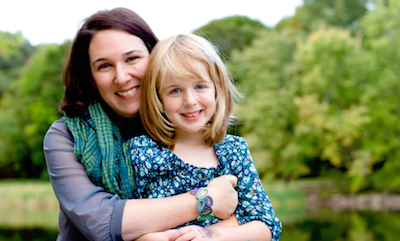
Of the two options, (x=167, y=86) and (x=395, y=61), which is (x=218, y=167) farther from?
(x=395, y=61)

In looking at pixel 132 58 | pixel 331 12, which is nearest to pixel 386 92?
pixel 331 12

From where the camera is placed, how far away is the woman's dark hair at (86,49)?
2.18 m

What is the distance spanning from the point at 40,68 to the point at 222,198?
961 inches

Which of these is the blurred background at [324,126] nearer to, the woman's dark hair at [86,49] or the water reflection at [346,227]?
the water reflection at [346,227]

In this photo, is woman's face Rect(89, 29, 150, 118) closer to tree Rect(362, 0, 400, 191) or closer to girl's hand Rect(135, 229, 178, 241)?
girl's hand Rect(135, 229, 178, 241)

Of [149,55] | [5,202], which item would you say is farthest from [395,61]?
[149,55]

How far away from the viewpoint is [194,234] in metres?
1.95

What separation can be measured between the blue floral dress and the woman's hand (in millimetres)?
57

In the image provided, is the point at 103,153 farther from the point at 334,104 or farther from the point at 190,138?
the point at 334,104

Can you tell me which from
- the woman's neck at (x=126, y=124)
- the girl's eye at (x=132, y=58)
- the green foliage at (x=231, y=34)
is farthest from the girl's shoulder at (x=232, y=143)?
the green foliage at (x=231, y=34)

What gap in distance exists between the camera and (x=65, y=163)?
2.03m

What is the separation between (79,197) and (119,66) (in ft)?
1.71

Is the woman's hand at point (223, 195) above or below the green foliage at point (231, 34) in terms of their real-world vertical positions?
above

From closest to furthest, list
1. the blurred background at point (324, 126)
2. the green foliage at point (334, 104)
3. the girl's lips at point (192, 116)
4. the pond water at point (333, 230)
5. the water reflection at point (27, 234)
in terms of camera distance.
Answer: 1. the girl's lips at point (192, 116)
2. the water reflection at point (27, 234)
3. the pond water at point (333, 230)
4. the blurred background at point (324, 126)
5. the green foliage at point (334, 104)
